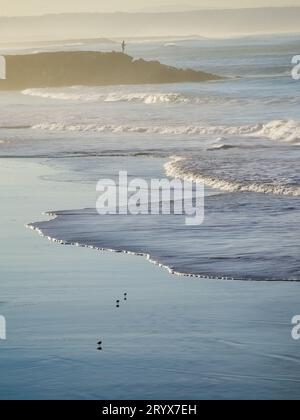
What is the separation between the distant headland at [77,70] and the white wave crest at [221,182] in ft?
261

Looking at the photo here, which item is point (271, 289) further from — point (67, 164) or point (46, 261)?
point (67, 164)

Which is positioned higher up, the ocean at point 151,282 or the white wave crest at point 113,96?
the white wave crest at point 113,96

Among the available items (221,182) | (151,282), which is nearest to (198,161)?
(221,182)

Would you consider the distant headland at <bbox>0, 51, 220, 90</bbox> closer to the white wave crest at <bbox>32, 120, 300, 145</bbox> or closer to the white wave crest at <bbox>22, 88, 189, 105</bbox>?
the white wave crest at <bbox>22, 88, 189, 105</bbox>

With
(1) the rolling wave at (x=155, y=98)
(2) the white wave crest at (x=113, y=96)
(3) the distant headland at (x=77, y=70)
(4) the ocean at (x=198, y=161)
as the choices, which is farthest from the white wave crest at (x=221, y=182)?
(3) the distant headland at (x=77, y=70)

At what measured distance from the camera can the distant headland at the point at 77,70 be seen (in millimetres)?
111188

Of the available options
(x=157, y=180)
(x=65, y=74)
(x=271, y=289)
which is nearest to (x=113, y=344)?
(x=271, y=289)

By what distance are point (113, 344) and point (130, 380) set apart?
117 cm

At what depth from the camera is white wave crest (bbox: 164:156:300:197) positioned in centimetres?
2281

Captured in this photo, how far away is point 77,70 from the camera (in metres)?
119

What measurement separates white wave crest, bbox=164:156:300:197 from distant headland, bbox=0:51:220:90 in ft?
261

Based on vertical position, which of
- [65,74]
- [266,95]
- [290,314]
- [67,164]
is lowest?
[290,314]

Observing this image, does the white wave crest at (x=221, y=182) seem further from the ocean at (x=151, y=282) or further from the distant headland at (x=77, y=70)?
the distant headland at (x=77, y=70)

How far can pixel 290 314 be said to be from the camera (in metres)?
12.6
